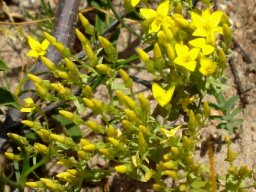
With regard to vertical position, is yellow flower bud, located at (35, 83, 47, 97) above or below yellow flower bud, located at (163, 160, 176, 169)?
above

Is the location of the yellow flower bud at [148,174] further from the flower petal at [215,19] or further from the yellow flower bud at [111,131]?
the flower petal at [215,19]

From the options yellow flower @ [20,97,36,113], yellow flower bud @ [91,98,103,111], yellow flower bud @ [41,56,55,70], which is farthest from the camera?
yellow flower @ [20,97,36,113]

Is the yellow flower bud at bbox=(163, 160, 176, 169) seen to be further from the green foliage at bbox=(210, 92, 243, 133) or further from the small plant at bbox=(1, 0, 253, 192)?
the green foliage at bbox=(210, 92, 243, 133)

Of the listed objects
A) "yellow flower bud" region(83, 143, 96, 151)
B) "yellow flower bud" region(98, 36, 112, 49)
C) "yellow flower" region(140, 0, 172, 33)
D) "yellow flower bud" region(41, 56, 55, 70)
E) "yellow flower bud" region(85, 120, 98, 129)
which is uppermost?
"yellow flower" region(140, 0, 172, 33)

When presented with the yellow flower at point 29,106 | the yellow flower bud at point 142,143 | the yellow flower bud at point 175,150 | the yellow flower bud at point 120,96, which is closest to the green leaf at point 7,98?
the yellow flower at point 29,106

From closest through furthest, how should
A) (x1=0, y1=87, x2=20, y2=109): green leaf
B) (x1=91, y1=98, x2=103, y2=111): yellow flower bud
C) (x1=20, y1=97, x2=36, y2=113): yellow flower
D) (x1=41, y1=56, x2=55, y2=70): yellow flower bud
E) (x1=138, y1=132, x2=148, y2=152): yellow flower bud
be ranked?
1. (x1=138, y1=132, x2=148, y2=152): yellow flower bud
2. (x1=91, y1=98, x2=103, y2=111): yellow flower bud
3. (x1=41, y1=56, x2=55, y2=70): yellow flower bud
4. (x1=20, y1=97, x2=36, y2=113): yellow flower
5. (x1=0, y1=87, x2=20, y2=109): green leaf

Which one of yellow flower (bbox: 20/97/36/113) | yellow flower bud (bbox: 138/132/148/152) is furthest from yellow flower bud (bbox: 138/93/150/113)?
yellow flower (bbox: 20/97/36/113)
